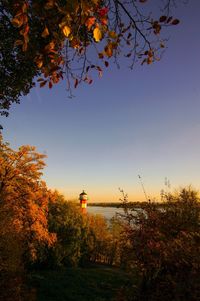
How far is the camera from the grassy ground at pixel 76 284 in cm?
2814

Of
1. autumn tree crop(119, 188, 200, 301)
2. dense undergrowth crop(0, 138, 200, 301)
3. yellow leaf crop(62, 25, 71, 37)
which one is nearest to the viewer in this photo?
yellow leaf crop(62, 25, 71, 37)

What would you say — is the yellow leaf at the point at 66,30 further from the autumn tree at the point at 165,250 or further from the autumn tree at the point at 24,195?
the autumn tree at the point at 24,195

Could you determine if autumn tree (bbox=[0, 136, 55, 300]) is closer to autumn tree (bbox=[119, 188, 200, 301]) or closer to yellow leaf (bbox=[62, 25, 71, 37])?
autumn tree (bbox=[119, 188, 200, 301])

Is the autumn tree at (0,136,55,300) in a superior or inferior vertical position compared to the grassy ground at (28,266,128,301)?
superior

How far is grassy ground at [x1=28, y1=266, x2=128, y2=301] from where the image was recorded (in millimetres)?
28141

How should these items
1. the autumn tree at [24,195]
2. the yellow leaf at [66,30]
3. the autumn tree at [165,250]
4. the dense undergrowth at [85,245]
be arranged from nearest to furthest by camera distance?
the yellow leaf at [66,30], the autumn tree at [165,250], the dense undergrowth at [85,245], the autumn tree at [24,195]

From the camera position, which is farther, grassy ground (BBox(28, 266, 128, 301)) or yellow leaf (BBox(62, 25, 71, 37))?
grassy ground (BBox(28, 266, 128, 301))

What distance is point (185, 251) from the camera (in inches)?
363

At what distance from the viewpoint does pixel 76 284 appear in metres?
31.6

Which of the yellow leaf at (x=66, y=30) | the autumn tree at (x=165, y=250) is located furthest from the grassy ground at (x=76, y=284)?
the yellow leaf at (x=66, y=30)

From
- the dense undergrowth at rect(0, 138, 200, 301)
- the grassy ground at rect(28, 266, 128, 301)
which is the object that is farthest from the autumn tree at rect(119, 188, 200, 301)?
the grassy ground at rect(28, 266, 128, 301)

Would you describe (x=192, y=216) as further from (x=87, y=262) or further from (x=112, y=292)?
(x=87, y=262)

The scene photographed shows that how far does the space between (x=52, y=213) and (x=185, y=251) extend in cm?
3246

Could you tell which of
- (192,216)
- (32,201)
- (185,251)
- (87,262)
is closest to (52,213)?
(87,262)
